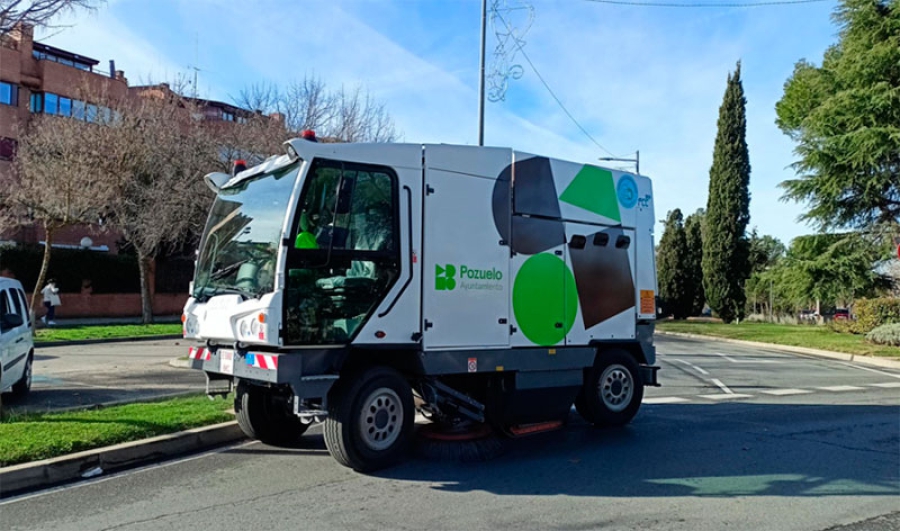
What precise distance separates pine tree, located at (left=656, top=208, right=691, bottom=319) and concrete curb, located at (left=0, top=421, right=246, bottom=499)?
124 ft

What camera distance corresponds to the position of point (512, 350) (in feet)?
23.6

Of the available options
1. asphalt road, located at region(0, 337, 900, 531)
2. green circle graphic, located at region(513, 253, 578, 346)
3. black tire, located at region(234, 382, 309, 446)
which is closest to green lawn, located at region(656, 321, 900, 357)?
asphalt road, located at region(0, 337, 900, 531)

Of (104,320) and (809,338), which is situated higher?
(104,320)

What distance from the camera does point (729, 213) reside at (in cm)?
3841

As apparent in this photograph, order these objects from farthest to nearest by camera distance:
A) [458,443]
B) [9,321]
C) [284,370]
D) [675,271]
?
[675,271]
[9,321]
[458,443]
[284,370]

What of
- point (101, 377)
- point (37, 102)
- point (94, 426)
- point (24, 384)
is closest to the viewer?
point (94, 426)

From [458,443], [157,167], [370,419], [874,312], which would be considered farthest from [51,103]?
[874,312]

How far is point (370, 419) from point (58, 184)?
56.8 feet

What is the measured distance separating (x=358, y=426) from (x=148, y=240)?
19.8 meters

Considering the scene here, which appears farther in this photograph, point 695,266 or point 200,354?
point 695,266

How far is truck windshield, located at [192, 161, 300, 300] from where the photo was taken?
6.07 meters

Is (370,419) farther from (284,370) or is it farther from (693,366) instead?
(693,366)

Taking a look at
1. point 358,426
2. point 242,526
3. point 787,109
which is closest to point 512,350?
point 358,426

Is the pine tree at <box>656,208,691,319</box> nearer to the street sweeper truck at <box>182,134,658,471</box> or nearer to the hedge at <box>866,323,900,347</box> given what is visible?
the hedge at <box>866,323,900,347</box>
